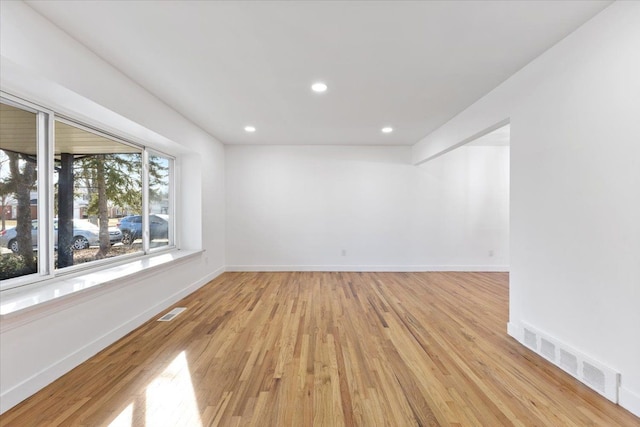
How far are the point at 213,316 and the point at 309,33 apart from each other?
304 centimetres

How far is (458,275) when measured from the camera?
5.22 meters

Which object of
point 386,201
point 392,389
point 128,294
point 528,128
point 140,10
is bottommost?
point 392,389

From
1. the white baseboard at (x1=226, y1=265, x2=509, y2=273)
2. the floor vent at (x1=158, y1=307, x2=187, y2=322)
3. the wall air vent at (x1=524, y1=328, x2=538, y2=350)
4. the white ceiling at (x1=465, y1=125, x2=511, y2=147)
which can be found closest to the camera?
the wall air vent at (x1=524, y1=328, x2=538, y2=350)

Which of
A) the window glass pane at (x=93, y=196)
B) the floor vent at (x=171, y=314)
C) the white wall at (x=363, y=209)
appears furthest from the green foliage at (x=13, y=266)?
the white wall at (x=363, y=209)

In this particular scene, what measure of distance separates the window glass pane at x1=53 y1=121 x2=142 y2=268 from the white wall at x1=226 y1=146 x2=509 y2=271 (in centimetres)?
218

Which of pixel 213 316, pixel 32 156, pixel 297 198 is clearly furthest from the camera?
pixel 297 198

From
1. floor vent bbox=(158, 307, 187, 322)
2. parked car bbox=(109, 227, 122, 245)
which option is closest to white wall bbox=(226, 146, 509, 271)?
floor vent bbox=(158, 307, 187, 322)

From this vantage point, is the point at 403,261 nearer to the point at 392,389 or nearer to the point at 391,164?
the point at 391,164

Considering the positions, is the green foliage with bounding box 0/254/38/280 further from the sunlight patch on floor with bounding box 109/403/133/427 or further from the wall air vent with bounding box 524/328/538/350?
the wall air vent with bounding box 524/328/538/350

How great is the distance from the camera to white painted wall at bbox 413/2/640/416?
5.56 ft

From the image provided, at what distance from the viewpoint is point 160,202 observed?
4078 mm

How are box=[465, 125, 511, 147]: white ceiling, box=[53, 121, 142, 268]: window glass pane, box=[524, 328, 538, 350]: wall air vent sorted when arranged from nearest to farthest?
1. box=[524, 328, 538, 350]: wall air vent
2. box=[53, 121, 142, 268]: window glass pane
3. box=[465, 125, 511, 147]: white ceiling

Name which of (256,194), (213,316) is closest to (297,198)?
(256,194)

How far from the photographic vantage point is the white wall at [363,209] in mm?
5543
